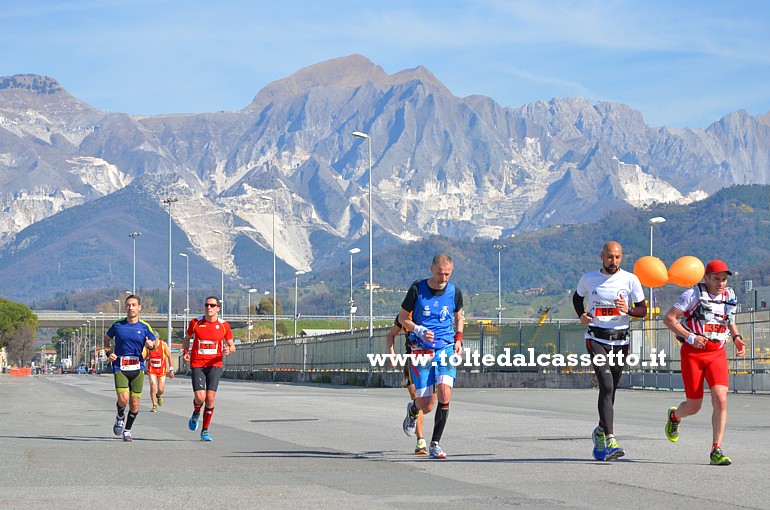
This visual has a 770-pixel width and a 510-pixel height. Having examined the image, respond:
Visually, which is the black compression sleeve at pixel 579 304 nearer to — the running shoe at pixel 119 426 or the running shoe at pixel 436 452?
the running shoe at pixel 436 452

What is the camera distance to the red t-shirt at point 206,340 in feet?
55.9

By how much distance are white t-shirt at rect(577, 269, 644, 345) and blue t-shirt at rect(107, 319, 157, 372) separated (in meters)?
6.69

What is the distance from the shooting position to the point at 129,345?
17.4 meters

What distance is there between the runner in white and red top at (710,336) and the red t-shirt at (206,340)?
660 centimetres

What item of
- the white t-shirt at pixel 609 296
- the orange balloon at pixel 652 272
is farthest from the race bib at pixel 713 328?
the orange balloon at pixel 652 272

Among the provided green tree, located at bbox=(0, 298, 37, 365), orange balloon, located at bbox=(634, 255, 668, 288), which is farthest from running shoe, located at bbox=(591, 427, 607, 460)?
green tree, located at bbox=(0, 298, 37, 365)

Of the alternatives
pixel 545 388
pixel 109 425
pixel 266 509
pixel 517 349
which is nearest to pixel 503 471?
pixel 266 509

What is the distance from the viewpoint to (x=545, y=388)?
43.1 m

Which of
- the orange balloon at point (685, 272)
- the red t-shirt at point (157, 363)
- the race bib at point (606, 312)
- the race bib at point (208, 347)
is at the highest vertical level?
the orange balloon at point (685, 272)

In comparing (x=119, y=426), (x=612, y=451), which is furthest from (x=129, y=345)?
(x=612, y=451)

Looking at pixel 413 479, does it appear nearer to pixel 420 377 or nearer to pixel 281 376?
pixel 420 377

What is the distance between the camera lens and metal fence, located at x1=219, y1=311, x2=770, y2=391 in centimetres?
3631

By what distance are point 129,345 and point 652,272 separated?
12.6 m

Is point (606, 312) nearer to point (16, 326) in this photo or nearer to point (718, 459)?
point (718, 459)
